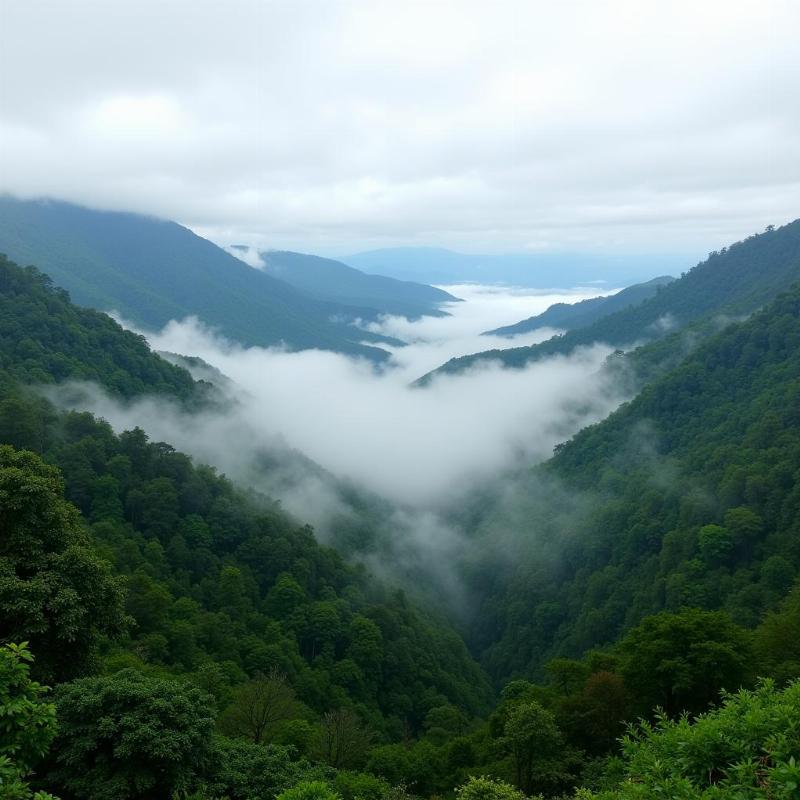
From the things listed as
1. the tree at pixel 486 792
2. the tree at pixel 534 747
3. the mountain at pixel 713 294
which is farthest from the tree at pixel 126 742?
the mountain at pixel 713 294

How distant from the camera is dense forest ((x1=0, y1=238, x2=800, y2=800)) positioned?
587 inches

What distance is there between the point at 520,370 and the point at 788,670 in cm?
15525

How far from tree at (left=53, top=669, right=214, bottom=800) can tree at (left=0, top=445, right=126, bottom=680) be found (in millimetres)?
2836

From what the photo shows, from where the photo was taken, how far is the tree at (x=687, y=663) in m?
23.4

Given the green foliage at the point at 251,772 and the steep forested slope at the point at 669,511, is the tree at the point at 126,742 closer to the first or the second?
the green foliage at the point at 251,772

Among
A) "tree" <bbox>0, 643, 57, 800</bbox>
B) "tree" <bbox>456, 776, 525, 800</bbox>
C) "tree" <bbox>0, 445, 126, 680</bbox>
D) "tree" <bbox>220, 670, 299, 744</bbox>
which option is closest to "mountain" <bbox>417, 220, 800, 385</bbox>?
"tree" <bbox>220, 670, 299, 744</bbox>

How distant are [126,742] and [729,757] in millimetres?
12385

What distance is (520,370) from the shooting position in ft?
578

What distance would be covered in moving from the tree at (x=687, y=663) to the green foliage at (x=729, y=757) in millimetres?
12819

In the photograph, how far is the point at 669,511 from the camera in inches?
2581

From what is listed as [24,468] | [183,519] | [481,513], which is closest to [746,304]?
[481,513]

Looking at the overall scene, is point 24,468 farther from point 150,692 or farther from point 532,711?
point 532,711

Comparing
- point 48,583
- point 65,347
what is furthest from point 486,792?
point 65,347

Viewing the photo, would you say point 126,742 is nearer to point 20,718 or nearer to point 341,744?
point 20,718
